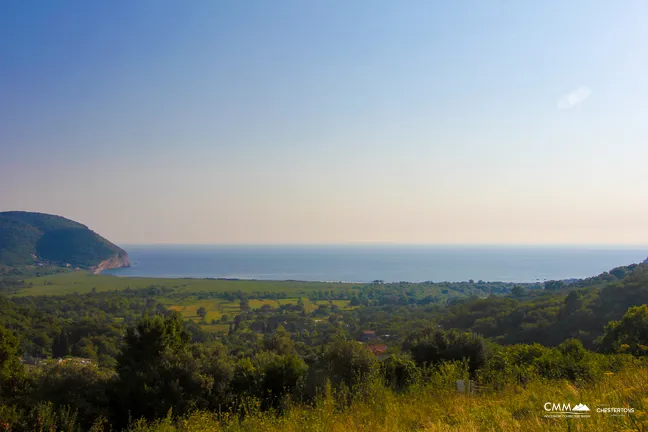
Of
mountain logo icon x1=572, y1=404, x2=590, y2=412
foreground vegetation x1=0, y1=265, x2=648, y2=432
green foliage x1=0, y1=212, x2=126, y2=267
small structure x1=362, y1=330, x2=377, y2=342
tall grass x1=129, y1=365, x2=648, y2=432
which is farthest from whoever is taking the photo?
green foliage x1=0, y1=212, x2=126, y2=267

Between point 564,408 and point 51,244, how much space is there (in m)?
192

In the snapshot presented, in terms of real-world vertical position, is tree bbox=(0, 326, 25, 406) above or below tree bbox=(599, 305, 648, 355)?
below

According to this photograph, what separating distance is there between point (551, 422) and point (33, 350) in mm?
44187

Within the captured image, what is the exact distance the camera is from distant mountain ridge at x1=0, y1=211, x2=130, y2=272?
142400mm

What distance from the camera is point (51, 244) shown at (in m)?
155

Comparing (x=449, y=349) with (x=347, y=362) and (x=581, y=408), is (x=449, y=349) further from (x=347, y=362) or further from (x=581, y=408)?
(x=581, y=408)

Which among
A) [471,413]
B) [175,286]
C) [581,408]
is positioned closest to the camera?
[581,408]

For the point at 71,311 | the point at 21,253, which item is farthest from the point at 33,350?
the point at 21,253

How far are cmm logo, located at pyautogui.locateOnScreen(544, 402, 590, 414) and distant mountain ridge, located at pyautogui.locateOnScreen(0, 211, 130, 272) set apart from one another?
16872 centimetres

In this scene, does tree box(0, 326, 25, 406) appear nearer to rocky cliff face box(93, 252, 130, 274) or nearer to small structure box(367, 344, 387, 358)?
small structure box(367, 344, 387, 358)

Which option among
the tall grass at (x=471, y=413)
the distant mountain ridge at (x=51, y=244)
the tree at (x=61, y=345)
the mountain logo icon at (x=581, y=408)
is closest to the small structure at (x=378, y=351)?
the tall grass at (x=471, y=413)

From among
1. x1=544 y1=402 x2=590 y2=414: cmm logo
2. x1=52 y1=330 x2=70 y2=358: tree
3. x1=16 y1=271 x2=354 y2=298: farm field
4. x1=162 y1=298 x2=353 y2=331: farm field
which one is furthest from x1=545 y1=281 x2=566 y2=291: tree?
x1=52 y1=330 x2=70 y2=358: tree

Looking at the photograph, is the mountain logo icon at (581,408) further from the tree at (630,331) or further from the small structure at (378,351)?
the small structure at (378,351)

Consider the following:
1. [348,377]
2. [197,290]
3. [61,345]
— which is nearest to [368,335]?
[348,377]
